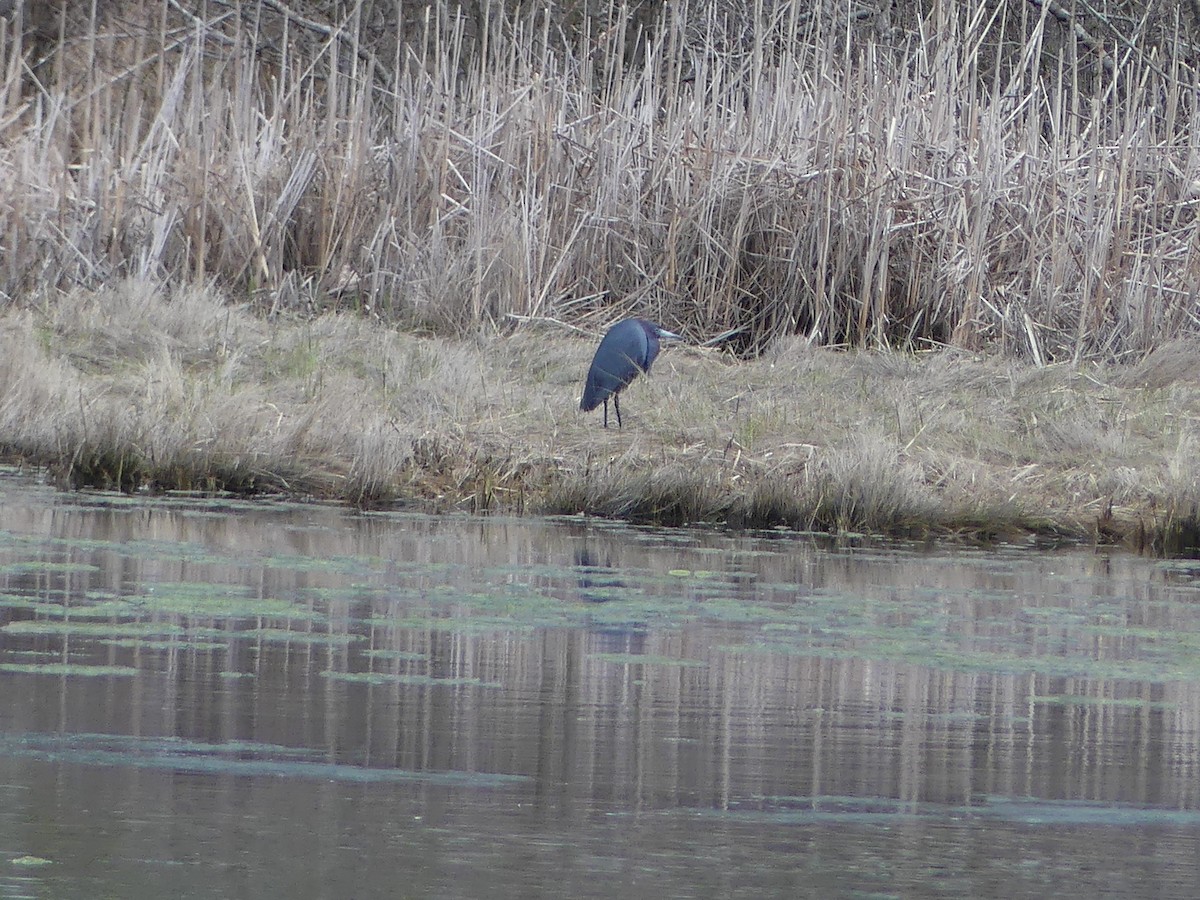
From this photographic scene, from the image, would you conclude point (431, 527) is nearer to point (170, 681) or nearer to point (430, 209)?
point (170, 681)

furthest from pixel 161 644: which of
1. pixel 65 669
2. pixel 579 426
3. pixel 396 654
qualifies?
pixel 579 426

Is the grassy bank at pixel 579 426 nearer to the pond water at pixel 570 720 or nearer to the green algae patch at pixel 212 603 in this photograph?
the pond water at pixel 570 720

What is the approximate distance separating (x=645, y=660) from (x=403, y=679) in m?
0.69

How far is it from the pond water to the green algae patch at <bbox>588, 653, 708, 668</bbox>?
0.6 inches

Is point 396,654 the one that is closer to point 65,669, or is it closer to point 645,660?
point 645,660

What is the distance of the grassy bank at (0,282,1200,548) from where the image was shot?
26.9 ft

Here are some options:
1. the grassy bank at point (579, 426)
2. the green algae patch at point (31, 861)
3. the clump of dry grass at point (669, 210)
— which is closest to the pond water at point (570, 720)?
the green algae patch at point (31, 861)

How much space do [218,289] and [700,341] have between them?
105 inches

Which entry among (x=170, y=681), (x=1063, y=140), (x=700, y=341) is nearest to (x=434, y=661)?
(x=170, y=681)

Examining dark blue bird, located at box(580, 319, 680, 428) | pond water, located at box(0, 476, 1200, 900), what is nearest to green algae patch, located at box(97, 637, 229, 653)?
pond water, located at box(0, 476, 1200, 900)

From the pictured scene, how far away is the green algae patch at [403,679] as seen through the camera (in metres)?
4.61

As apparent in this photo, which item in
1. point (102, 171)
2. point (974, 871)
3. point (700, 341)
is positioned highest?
point (102, 171)

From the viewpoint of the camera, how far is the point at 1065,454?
360 inches

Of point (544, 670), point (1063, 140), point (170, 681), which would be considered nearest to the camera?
point (170, 681)
